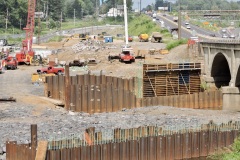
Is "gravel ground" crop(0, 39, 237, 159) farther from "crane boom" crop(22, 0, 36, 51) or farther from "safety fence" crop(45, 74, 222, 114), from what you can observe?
"crane boom" crop(22, 0, 36, 51)

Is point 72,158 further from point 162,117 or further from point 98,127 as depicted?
point 162,117

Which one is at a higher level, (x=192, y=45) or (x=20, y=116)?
(x=192, y=45)

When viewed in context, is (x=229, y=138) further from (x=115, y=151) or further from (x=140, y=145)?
(x=115, y=151)

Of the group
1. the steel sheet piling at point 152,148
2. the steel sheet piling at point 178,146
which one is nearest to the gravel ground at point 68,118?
the steel sheet piling at point 178,146

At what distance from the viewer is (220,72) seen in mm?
72125

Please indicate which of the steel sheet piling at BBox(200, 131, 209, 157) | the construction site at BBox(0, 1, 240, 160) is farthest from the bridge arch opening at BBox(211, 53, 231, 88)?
the steel sheet piling at BBox(200, 131, 209, 157)

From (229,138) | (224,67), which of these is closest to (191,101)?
(224,67)

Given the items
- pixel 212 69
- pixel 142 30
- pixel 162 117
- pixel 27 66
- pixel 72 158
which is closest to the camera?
pixel 72 158

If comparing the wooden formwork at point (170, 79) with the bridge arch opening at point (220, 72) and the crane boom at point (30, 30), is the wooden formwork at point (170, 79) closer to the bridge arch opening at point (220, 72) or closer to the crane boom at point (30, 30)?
the bridge arch opening at point (220, 72)

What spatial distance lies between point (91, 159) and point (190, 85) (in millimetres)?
32709

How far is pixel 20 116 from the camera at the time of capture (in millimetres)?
46344

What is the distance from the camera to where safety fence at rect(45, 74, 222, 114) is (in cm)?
5366

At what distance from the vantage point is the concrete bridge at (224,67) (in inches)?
2377

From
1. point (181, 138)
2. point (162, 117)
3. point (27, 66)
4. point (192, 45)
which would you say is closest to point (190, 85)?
point (162, 117)
